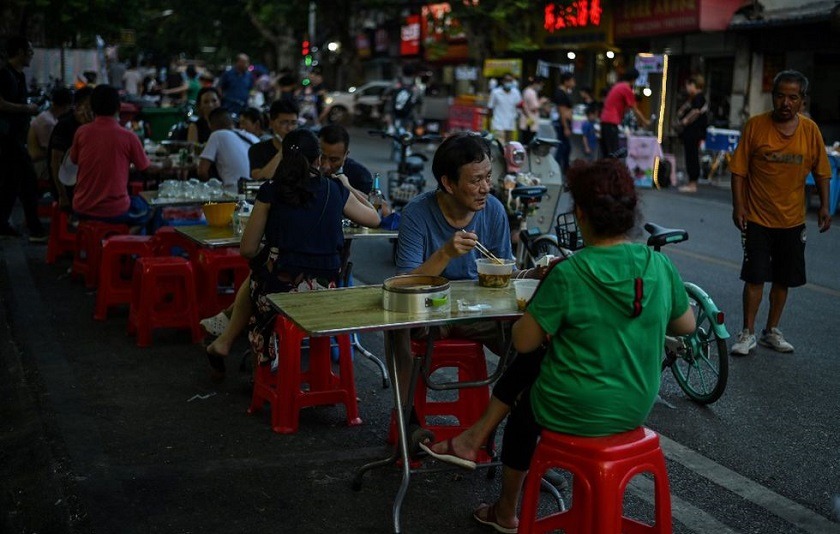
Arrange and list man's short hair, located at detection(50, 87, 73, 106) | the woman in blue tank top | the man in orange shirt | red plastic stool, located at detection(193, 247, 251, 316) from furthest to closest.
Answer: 1. man's short hair, located at detection(50, 87, 73, 106)
2. red plastic stool, located at detection(193, 247, 251, 316)
3. the man in orange shirt
4. the woman in blue tank top

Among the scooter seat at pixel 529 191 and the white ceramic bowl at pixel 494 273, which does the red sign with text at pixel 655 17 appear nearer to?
the scooter seat at pixel 529 191

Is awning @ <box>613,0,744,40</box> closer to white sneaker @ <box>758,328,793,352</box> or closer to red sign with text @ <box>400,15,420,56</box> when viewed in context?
white sneaker @ <box>758,328,793,352</box>

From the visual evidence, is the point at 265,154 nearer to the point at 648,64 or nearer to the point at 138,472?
the point at 138,472

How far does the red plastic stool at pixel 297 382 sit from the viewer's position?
5.44 m

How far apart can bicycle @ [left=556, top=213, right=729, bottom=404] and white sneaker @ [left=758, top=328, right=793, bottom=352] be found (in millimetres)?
1266

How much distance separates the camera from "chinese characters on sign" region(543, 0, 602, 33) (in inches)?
1166

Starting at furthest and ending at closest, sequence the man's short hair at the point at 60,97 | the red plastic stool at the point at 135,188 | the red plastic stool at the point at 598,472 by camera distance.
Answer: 1. the man's short hair at the point at 60,97
2. the red plastic stool at the point at 135,188
3. the red plastic stool at the point at 598,472

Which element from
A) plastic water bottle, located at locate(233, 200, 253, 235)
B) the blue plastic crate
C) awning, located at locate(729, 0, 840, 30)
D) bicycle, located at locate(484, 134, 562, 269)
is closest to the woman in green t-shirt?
plastic water bottle, located at locate(233, 200, 253, 235)

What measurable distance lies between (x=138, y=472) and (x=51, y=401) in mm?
1356

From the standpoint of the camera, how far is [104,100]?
28.6ft

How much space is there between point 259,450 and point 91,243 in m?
4.29

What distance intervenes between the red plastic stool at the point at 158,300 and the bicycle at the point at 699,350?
2832 mm

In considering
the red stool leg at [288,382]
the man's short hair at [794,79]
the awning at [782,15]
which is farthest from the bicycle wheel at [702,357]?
the awning at [782,15]

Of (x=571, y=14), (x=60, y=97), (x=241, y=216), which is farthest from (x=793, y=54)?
(x=241, y=216)
